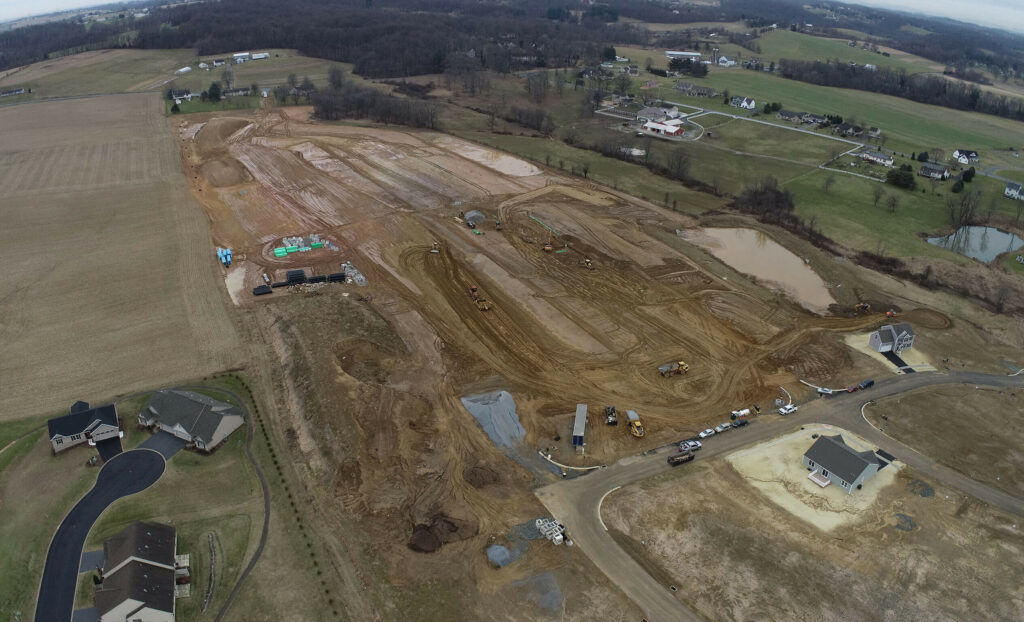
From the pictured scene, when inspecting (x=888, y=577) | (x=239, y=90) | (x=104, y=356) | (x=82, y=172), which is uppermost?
(x=239, y=90)

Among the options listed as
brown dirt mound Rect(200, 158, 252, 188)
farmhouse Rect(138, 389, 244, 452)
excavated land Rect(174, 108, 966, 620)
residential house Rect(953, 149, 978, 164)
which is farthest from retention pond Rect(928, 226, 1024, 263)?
brown dirt mound Rect(200, 158, 252, 188)

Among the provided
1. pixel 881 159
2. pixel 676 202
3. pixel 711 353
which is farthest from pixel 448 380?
pixel 881 159

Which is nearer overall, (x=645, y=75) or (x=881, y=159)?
(x=881, y=159)

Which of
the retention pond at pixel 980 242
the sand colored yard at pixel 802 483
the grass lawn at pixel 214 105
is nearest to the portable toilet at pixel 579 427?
the sand colored yard at pixel 802 483

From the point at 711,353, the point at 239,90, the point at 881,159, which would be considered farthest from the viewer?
the point at 239,90

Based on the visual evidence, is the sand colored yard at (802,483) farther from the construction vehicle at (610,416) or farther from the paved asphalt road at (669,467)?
the construction vehicle at (610,416)

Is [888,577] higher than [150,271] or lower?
lower

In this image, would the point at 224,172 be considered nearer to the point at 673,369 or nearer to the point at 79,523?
the point at 79,523

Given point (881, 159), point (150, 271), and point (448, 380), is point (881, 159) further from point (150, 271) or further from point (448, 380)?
point (150, 271)

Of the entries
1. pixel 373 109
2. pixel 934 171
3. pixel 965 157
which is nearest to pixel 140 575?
pixel 373 109
